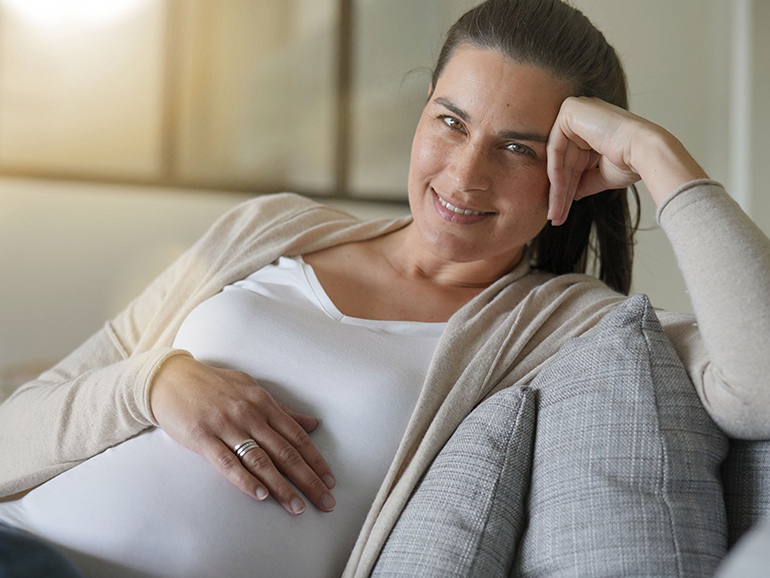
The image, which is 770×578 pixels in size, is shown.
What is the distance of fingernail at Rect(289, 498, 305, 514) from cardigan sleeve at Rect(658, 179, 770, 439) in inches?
20.5

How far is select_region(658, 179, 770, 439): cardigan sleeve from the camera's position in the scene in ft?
2.37

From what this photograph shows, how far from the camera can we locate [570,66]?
1074mm

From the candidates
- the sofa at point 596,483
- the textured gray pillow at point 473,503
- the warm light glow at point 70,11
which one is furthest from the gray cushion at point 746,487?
the warm light glow at point 70,11

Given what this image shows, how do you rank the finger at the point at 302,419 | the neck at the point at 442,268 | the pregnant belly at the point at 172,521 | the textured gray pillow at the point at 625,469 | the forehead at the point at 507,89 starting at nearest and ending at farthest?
the textured gray pillow at the point at 625,469 → the pregnant belly at the point at 172,521 → the finger at the point at 302,419 → the forehead at the point at 507,89 → the neck at the point at 442,268

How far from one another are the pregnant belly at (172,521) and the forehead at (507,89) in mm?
621

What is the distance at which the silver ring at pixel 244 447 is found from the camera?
0.86 metres

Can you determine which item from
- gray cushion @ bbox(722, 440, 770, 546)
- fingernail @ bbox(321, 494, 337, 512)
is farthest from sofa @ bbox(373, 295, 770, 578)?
fingernail @ bbox(321, 494, 337, 512)

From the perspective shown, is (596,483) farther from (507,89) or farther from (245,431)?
(507,89)

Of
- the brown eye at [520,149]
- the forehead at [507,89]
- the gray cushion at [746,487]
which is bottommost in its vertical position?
the gray cushion at [746,487]

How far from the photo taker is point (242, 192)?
2195 mm

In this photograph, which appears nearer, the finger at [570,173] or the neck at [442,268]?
the finger at [570,173]

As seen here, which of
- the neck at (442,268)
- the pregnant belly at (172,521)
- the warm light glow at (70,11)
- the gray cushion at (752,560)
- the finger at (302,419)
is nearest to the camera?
the gray cushion at (752,560)

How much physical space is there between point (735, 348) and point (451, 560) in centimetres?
40

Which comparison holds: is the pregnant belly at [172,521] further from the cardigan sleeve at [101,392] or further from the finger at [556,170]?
the finger at [556,170]
